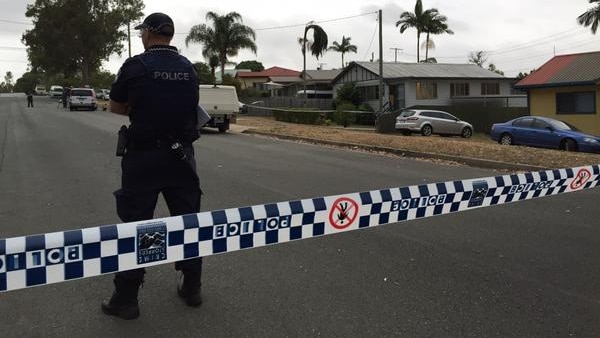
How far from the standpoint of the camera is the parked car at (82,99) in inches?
1606

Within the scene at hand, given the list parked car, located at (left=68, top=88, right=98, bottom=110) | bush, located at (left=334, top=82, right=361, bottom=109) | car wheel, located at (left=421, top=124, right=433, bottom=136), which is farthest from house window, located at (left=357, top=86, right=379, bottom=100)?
parked car, located at (left=68, top=88, right=98, bottom=110)

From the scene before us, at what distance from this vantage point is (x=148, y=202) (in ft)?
12.1

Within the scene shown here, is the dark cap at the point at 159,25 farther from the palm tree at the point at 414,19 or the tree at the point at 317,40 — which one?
the palm tree at the point at 414,19

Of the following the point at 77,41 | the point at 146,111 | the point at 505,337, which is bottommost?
the point at 505,337

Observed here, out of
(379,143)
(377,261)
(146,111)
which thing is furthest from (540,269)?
(379,143)

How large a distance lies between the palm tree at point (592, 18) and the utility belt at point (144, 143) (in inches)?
1729

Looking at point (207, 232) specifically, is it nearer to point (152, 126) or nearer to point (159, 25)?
point (152, 126)

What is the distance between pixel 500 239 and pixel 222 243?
11.3 ft

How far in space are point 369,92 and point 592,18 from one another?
17.2 metres

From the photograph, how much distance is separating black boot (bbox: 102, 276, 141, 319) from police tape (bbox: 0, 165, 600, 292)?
620 millimetres

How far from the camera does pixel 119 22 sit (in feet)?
230

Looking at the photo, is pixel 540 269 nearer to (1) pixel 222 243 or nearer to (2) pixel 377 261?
(2) pixel 377 261

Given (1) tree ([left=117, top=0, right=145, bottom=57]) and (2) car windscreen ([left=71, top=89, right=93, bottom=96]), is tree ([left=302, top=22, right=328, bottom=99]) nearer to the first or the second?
(2) car windscreen ([left=71, top=89, right=93, bottom=96])

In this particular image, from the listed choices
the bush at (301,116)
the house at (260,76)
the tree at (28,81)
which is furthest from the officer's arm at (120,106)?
the tree at (28,81)
